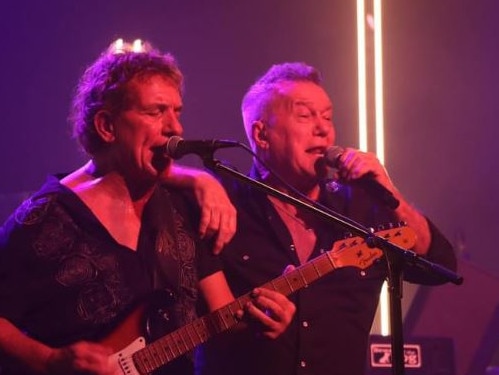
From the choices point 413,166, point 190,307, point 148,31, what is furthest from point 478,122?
point 190,307

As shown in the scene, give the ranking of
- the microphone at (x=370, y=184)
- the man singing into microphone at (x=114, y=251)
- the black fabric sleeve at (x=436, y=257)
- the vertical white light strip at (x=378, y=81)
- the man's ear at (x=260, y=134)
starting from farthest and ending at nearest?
1. the vertical white light strip at (x=378, y=81)
2. the man's ear at (x=260, y=134)
3. the black fabric sleeve at (x=436, y=257)
4. the microphone at (x=370, y=184)
5. the man singing into microphone at (x=114, y=251)

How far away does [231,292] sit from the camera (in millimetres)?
3205

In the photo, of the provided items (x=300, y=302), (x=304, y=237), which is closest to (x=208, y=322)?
(x=300, y=302)

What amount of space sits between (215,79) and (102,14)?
0.81 m

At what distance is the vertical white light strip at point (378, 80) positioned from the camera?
5383mm

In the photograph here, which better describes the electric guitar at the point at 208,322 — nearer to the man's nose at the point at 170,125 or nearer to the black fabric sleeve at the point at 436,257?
the black fabric sleeve at the point at 436,257

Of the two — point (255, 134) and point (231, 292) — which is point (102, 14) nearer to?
point (255, 134)

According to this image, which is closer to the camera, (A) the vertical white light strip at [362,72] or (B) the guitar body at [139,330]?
(B) the guitar body at [139,330]

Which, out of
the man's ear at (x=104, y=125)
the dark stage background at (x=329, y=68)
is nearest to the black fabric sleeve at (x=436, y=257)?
the man's ear at (x=104, y=125)

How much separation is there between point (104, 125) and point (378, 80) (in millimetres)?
3020

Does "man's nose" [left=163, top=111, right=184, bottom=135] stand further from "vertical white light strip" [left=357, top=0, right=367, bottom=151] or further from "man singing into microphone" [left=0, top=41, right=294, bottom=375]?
"vertical white light strip" [left=357, top=0, right=367, bottom=151]

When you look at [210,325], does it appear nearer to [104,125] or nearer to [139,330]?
[139,330]

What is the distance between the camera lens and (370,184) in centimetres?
319

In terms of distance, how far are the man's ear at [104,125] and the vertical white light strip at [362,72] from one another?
2740 millimetres
